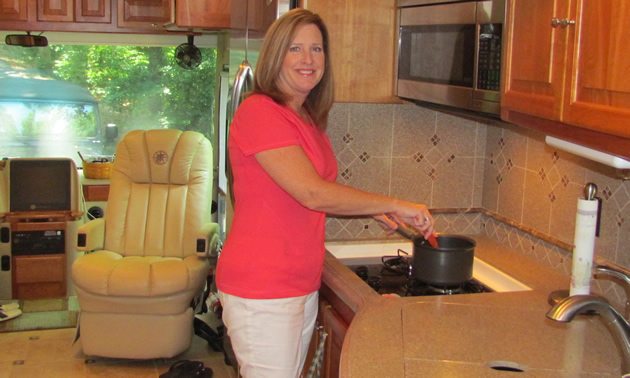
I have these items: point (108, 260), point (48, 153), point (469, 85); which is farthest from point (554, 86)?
point (48, 153)

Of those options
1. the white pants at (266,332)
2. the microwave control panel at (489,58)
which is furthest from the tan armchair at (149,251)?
the microwave control panel at (489,58)

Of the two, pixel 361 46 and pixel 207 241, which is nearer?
pixel 361 46

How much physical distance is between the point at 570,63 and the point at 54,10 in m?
3.57

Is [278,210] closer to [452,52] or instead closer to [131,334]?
[452,52]

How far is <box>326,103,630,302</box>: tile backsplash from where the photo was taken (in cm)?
245

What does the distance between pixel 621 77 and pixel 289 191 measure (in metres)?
0.84

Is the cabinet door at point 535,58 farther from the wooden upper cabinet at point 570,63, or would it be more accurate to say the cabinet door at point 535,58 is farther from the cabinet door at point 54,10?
the cabinet door at point 54,10

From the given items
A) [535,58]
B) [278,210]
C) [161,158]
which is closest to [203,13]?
[161,158]

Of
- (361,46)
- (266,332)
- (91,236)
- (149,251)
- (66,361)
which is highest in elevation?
(361,46)

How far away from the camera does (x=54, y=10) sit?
4195 mm

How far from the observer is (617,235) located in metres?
1.96

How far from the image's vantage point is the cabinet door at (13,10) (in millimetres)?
4121

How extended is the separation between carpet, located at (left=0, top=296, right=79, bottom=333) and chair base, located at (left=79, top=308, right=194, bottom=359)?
27.6 inches

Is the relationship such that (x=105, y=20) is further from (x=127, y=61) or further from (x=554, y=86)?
(x=554, y=86)
